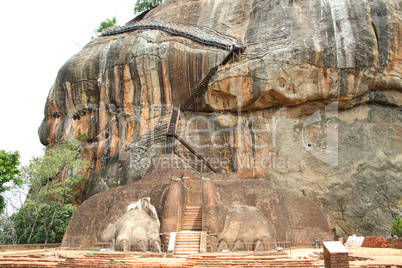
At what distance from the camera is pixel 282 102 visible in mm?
23453

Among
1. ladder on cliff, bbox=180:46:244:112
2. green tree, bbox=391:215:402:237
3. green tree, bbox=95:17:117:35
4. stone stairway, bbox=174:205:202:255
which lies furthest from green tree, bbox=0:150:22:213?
green tree, bbox=95:17:117:35

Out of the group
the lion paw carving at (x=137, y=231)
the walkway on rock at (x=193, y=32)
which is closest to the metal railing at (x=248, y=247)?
the lion paw carving at (x=137, y=231)

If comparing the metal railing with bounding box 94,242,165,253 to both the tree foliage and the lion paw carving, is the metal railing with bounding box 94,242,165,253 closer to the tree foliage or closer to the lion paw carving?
the lion paw carving

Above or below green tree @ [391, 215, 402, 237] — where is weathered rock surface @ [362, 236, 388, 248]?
below

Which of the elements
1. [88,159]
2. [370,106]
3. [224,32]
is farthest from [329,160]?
[88,159]

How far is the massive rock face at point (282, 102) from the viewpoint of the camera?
72.0 ft

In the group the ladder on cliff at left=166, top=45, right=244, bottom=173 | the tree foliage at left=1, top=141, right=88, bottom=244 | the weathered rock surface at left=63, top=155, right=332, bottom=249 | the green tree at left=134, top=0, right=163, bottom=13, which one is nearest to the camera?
the weathered rock surface at left=63, top=155, right=332, bottom=249

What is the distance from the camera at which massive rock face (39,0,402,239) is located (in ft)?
72.0

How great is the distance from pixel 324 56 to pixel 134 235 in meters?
14.9

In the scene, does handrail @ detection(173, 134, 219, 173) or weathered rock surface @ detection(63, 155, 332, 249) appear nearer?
weathered rock surface @ detection(63, 155, 332, 249)

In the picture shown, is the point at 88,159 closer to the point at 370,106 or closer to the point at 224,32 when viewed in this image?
the point at 224,32

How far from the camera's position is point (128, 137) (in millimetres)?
25234

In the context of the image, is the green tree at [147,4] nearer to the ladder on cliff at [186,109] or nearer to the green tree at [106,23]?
the green tree at [106,23]

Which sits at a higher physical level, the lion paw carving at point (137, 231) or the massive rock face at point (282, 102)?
the massive rock face at point (282, 102)
